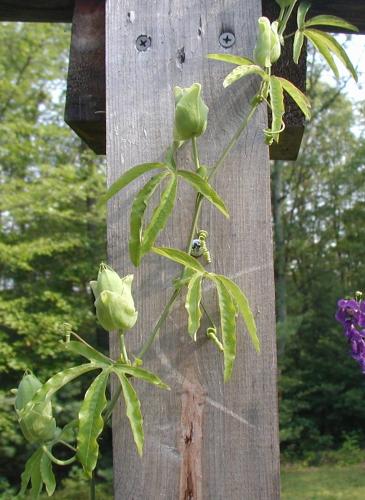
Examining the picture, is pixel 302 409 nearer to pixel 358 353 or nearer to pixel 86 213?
pixel 86 213

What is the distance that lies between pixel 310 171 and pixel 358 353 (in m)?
11.7

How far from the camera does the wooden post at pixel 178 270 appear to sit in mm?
751

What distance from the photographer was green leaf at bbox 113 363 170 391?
2.20ft

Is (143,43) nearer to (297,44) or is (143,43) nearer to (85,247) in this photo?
(297,44)

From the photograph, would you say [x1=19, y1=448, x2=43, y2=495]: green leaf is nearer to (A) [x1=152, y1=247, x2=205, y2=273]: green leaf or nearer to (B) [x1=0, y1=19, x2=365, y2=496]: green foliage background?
(A) [x1=152, y1=247, x2=205, y2=273]: green leaf

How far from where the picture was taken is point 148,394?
0.77 m

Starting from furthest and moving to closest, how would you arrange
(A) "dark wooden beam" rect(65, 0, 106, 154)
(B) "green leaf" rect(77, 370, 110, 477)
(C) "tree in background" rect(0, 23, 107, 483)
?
(C) "tree in background" rect(0, 23, 107, 483), (A) "dark wooden beam" rect(65, 0, 106, 154), (B) "green leaf" rect(77, 370, 110, 477)

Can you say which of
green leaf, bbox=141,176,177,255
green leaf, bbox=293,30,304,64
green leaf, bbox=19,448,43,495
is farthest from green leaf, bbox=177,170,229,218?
green leaf, bbox=19,448,43,495

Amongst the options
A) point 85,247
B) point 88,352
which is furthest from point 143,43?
point 85,247

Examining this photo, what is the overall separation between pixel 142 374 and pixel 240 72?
38 centimetres

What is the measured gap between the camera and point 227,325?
700 millimetres

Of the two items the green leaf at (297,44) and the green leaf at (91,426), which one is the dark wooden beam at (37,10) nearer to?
the green leaf at (297,44)

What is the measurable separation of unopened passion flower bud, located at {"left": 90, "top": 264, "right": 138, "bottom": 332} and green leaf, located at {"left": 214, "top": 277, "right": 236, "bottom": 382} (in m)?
0.11

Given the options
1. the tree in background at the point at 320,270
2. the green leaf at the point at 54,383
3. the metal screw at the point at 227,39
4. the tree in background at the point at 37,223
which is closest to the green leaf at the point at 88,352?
the green leaf at the point at 54,383
